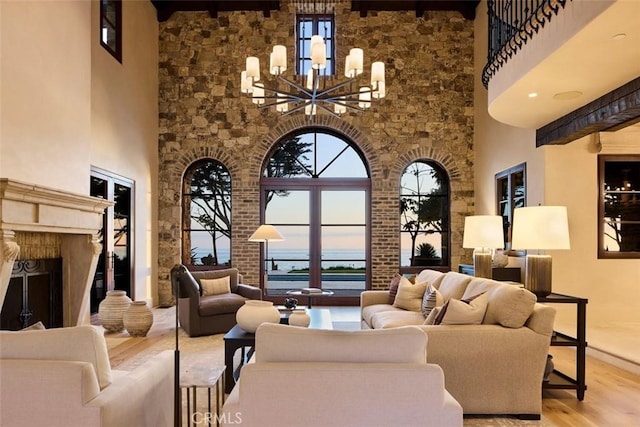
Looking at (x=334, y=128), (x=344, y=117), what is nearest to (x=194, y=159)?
(x=334, y=128)

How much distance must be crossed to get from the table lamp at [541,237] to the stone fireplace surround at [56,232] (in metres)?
4.05

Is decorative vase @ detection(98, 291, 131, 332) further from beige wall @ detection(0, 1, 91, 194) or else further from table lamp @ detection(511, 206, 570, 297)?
table lamp @ detection(511, 206, 570, 297)

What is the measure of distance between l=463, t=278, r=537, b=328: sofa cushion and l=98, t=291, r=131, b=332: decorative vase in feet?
14.3

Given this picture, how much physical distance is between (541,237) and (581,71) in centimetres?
148

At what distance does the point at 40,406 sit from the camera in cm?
196

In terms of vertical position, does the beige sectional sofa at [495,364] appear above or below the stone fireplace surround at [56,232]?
below

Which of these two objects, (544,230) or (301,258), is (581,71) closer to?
(544,230)

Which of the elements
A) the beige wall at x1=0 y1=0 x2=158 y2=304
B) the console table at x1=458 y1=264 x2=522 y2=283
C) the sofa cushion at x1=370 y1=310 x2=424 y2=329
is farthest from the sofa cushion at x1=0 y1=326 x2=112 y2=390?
the console table at x1=458 y1=264 x2=522 y2=283

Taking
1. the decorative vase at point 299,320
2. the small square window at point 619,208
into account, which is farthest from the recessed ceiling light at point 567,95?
the decorative vase at point 299,320

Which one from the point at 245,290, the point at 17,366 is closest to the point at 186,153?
the point at 245,290

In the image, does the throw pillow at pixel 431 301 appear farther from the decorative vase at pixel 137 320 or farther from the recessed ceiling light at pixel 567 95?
the decorative vase at pixel 137 320

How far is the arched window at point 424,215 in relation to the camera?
30.0ft

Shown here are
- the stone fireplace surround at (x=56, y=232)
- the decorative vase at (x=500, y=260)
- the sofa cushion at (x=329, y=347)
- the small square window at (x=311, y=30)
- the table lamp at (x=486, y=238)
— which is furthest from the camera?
the small square window at (x=311, y=30)

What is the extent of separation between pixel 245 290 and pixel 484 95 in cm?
495
